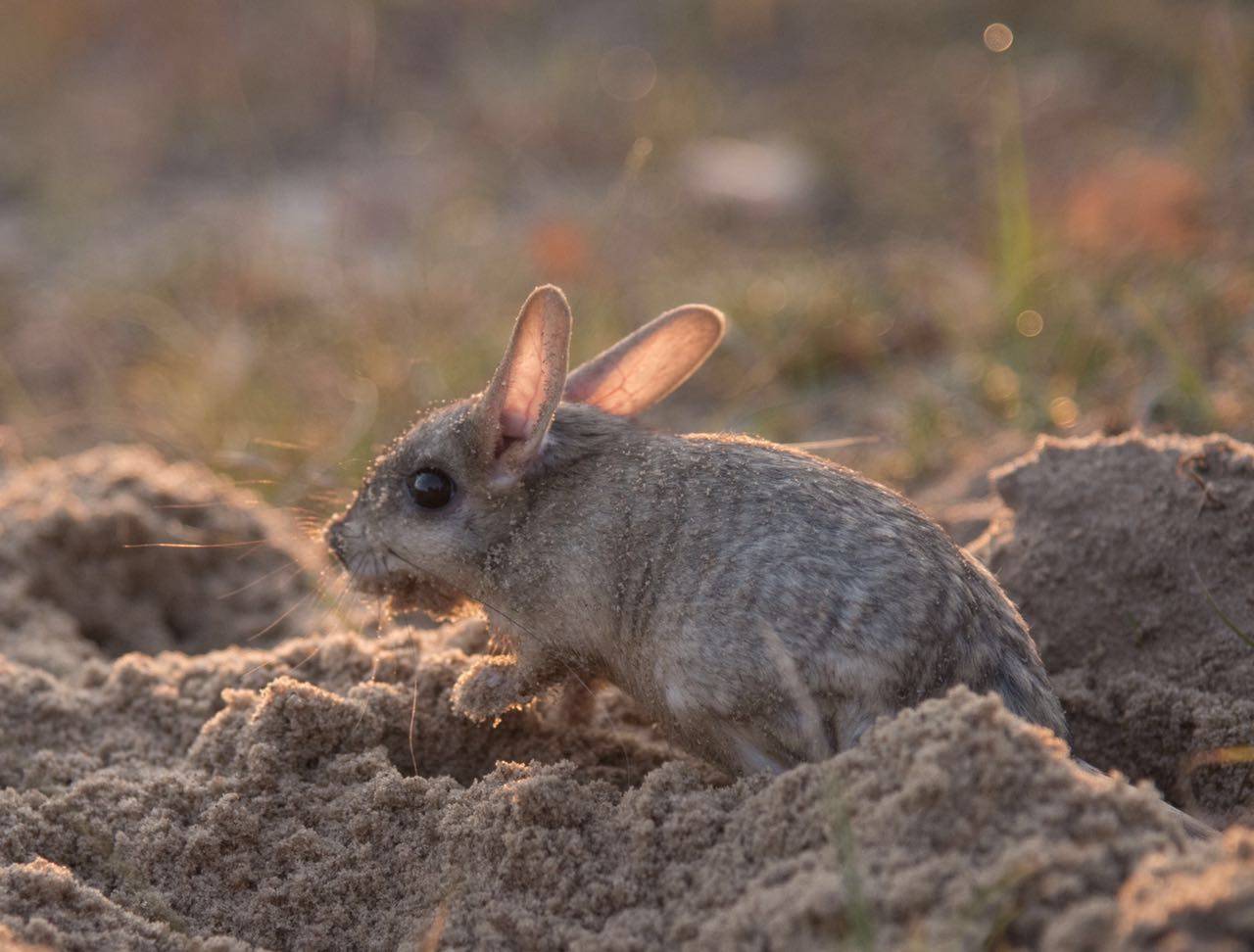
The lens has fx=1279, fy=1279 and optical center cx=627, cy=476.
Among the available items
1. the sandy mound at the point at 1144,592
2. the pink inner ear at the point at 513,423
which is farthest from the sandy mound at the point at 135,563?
the sandy mound at the point at 1144,592

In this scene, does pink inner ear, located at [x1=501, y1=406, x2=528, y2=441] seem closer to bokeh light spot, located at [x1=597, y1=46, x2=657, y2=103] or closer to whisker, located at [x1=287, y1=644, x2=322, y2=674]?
whisker, located at [x1=287, y1=644, x2=322, y2=674]

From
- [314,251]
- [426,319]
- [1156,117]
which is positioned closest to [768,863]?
[426,319]

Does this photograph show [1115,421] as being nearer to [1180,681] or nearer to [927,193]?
[1180,681]

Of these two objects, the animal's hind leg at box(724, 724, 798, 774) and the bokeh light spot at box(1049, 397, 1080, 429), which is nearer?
the animal's hind leg at box(724, 724, 798, 774)

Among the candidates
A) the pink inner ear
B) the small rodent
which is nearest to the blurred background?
the small rodent

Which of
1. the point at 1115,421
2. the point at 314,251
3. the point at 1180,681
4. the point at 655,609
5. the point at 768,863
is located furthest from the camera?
the point at 314,251

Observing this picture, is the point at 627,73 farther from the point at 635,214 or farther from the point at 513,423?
the point at 513,423
